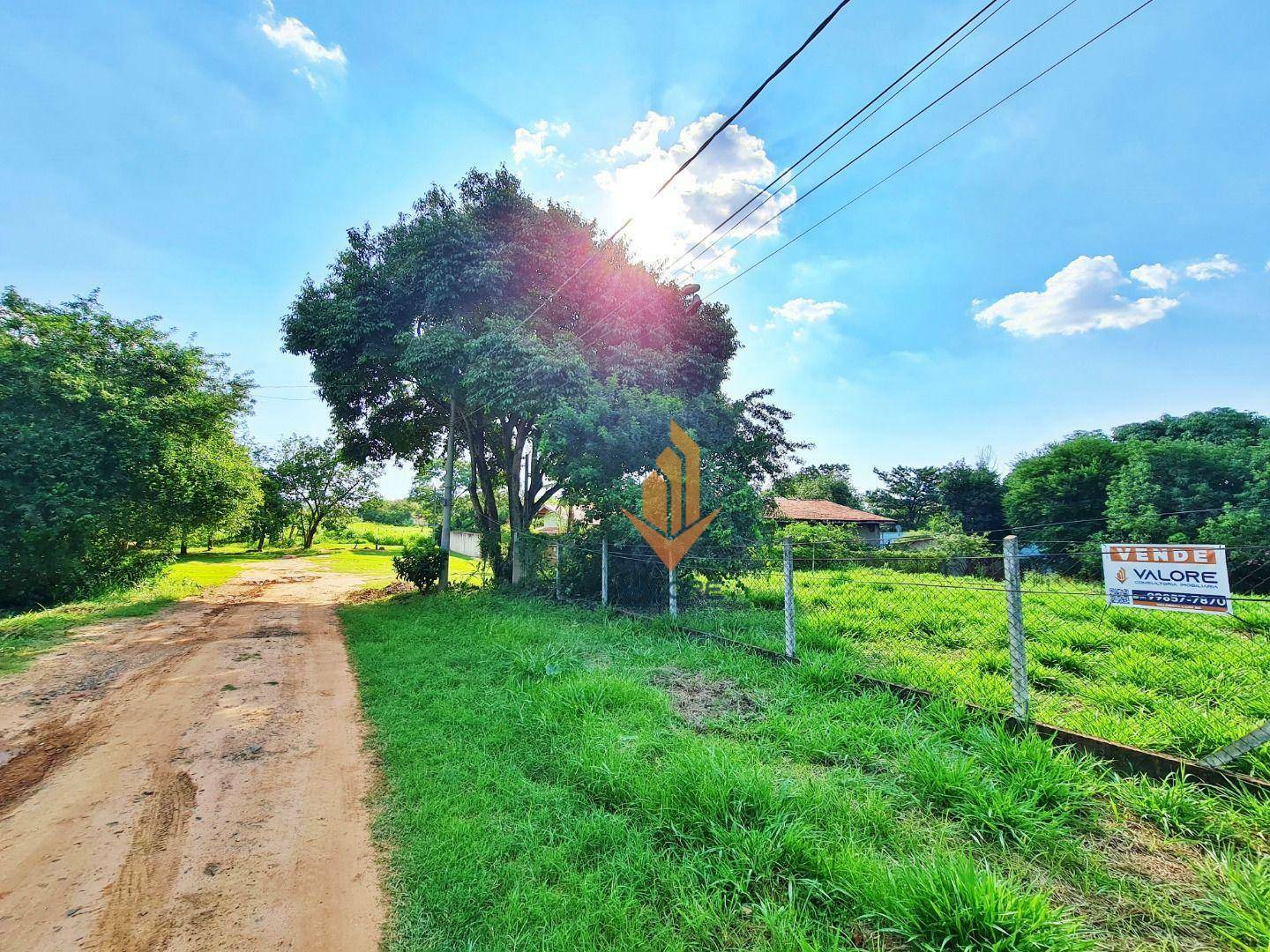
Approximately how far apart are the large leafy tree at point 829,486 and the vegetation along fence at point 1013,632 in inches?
1090

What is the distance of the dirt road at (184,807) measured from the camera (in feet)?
6.61

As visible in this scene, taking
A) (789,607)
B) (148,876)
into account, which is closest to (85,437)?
(148,876)

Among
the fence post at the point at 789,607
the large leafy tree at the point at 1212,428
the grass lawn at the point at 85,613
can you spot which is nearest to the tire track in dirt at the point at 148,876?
the fence post at the point at 789,607

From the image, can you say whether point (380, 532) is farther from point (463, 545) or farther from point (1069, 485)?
point (1069, 485)

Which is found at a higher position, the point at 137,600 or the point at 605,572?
the point at 605,572

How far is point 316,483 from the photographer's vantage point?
28484 millimetres

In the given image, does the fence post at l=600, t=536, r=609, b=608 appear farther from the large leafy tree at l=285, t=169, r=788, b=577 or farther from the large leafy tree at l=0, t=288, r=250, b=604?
the large leafy tree at l=0, t=288, r=250, b=604

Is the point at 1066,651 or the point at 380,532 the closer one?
the point at 1066,651

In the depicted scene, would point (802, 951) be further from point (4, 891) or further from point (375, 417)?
point (375, 417)

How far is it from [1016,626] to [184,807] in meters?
5.50

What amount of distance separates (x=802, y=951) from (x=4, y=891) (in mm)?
3535

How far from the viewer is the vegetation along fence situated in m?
3.17

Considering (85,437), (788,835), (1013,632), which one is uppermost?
(85,437)

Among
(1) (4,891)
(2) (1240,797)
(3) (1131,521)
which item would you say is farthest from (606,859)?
(3) (1131,521)
